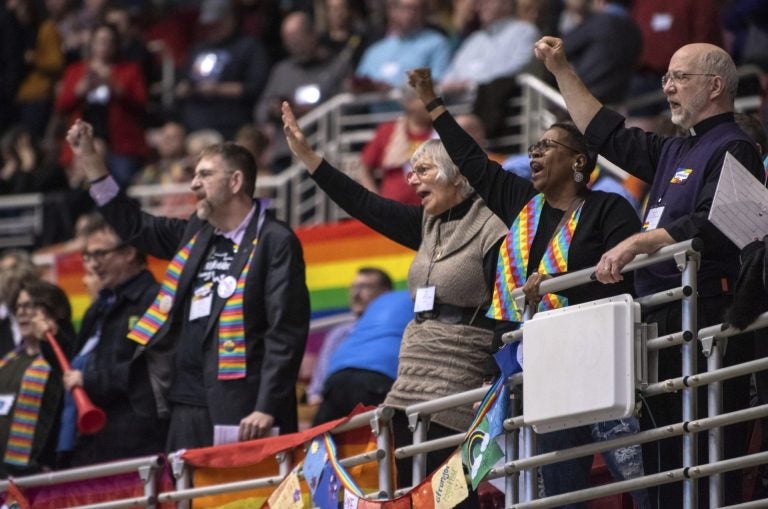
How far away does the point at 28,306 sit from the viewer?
934 centimetres

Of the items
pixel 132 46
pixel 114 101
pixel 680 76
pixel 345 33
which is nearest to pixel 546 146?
pixel 680 76

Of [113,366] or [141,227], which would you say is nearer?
[113,366]

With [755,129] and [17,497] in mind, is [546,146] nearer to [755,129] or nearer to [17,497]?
[755,129]

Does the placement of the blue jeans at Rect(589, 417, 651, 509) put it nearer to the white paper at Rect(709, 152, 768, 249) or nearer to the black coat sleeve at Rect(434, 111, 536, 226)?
the white paper at Rect(709, 152, 768, 249)

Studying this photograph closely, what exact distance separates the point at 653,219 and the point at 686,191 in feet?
0.54

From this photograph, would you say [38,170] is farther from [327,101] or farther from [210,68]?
[327,101]

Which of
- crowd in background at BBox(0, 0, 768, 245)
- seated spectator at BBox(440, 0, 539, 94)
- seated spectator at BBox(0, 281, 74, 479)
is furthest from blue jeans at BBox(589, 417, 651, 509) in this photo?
seated spectator at BBox(440, 0, 539, 94)

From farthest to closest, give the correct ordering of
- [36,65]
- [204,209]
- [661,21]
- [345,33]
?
[36,65], [345,33], [661,21], [204,209]

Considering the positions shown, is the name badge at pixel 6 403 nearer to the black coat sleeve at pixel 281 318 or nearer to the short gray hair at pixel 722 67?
the black coat sleeve at pixel 281 318

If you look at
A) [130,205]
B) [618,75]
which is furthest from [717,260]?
[618,75]

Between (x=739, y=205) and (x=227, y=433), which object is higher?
(x=739, y=205)

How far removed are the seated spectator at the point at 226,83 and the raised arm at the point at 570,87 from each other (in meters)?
7.56

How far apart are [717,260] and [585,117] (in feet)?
2.60

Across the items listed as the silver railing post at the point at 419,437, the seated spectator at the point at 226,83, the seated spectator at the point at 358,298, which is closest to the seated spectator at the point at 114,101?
the seated spectator at the point at 226,83
